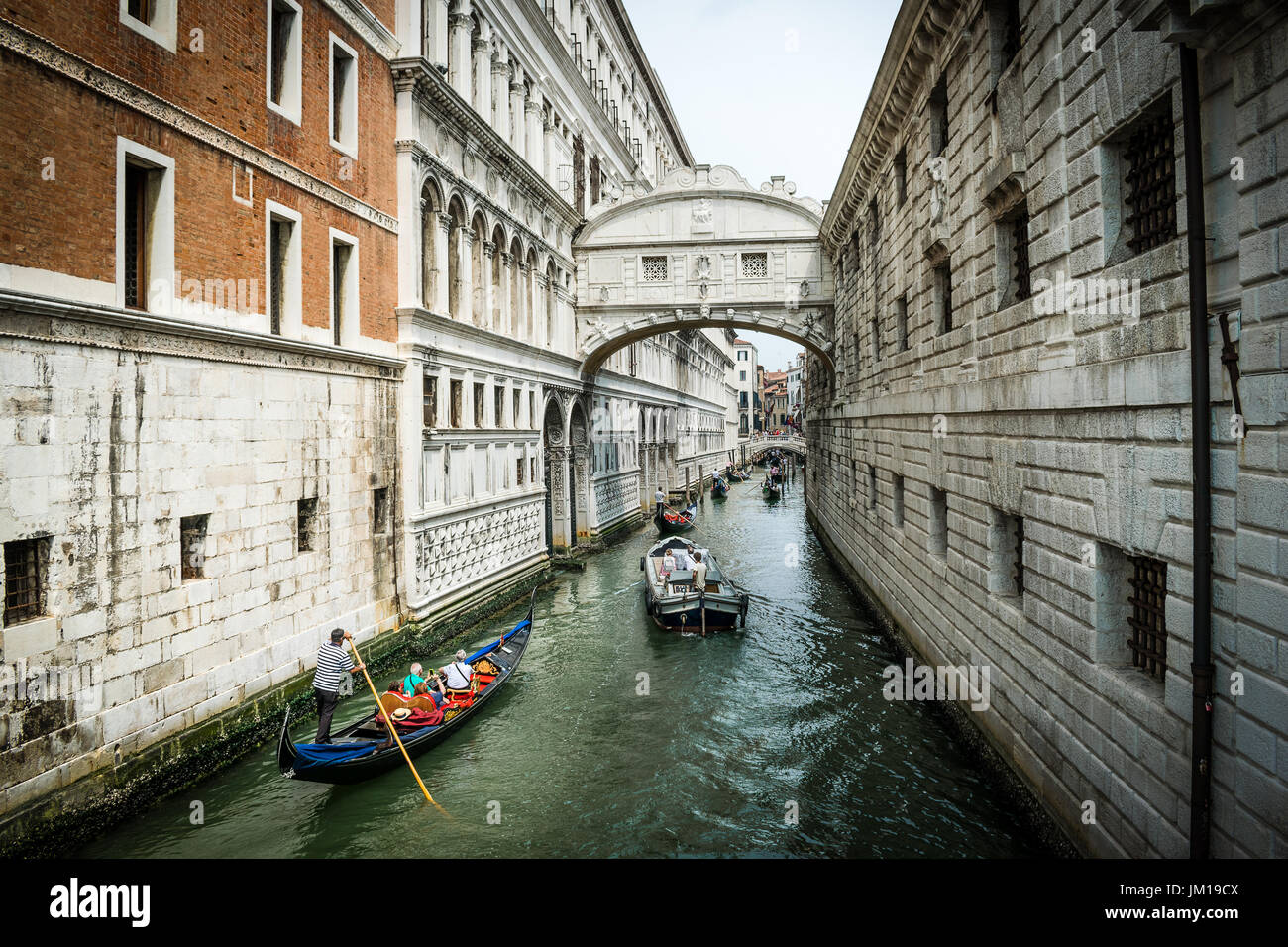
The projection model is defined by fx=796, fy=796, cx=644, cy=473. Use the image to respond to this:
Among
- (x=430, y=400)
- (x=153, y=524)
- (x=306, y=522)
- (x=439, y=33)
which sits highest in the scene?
(x=439, y=33)

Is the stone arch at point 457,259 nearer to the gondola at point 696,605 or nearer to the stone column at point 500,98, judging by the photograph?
the stone column at point 500,98

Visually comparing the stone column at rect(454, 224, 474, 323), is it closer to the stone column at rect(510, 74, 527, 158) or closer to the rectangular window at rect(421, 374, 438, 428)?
the rectangular window at rect(421, 374, 438, 428)

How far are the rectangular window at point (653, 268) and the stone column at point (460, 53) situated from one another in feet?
26.1

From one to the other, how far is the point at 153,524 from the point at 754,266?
1729 cm

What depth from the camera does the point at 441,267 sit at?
14.2 metres

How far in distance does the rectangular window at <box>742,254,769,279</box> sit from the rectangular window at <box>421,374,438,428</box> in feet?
36.1

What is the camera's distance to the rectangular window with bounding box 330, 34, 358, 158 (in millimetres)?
11664

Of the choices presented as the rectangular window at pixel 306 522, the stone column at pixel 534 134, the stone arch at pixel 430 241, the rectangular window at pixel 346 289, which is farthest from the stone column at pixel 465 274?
the rectangular window at pixel 306 522

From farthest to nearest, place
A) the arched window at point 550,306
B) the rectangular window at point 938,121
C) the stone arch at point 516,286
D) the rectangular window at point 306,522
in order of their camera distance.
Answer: the arched window at point 550,306 → the stone arch at point 516,286 → the rectangular window at point 938,121 → the rectangular window at point 306,522

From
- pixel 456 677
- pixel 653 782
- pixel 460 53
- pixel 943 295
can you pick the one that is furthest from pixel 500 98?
pixel 653 782

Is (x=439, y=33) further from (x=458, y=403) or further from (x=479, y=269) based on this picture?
(x=458, y=403)

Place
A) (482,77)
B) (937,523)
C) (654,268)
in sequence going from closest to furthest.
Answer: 1. (937,523)
2. (482,77)
3. (654,268)

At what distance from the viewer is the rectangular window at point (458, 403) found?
1491cm

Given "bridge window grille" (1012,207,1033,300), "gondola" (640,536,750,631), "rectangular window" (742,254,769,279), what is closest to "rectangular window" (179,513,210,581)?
"gondola" (640,536,750,631)
